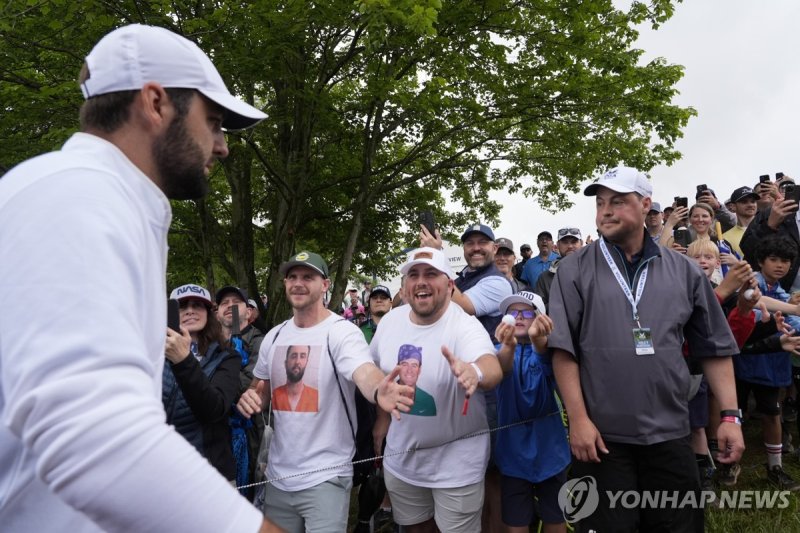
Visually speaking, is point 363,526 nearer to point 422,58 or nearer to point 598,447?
point 598,447

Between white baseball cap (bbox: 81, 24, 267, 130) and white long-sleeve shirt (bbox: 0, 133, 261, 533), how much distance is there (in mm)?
268

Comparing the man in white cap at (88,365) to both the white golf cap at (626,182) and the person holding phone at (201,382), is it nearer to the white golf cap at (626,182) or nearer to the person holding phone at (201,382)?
the person holding phone at (201,382)

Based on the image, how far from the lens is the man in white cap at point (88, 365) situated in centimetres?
72

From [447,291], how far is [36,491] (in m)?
2.92

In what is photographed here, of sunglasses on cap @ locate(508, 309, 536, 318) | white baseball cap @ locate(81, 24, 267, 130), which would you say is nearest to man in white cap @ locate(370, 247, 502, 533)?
sunglasses on cap @ locate(508, 309, 536, 318)

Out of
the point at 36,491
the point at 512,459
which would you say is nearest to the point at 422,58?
the point at 512,459

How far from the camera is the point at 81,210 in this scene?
2.75 ft

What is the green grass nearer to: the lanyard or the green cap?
the lanyard

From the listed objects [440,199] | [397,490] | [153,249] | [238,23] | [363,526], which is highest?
[238,23]

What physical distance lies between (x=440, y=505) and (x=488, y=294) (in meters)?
1.64

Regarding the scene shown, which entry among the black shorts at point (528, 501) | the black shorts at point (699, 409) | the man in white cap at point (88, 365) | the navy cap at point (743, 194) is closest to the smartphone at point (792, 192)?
the navy cap at point (743, 194)

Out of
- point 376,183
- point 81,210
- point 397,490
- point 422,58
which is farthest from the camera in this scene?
point 376,183

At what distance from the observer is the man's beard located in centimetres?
114

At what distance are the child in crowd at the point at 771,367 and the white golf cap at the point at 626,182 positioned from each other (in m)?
2.52
